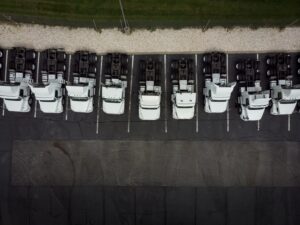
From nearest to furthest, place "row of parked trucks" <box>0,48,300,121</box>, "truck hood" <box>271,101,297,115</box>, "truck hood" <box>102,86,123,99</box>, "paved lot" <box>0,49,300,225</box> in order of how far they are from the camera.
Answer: "truck hood" <box>102,86,123,99</box> → "row of parked trucks" <box>0,48,300,121</box> → "truck hood" <box>271,101,297,115</box> → "paved lot" <box>0,49,300,225</box>

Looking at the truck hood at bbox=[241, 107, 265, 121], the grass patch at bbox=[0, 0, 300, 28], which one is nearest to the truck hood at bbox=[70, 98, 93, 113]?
the grass patch at bbox=[0, 0, 300, 28]

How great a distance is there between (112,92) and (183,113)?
330cm

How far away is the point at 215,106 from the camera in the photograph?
15945mm

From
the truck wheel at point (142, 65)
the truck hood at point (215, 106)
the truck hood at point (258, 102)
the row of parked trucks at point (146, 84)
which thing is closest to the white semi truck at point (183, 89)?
the row of parked trucks at point (146, 84)

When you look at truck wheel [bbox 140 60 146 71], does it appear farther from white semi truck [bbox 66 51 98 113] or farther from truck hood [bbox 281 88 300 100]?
truck hood [bbox 281 88 300 100]

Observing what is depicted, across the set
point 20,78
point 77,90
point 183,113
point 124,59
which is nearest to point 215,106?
point 183,113

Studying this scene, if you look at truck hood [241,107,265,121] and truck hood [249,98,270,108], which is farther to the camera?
truck hood [241,107,265,121]

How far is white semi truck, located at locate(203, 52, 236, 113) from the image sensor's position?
613 inches

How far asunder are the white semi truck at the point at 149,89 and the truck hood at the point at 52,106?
146 inches

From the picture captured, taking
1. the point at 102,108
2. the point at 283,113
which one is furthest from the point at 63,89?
the point at 283,113

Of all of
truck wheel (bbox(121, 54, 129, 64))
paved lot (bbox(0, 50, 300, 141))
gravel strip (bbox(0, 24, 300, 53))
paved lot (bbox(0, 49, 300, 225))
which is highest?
gravel strip (bbox(0, 24, 300, 53))

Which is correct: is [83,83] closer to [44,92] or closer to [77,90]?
[77,90]

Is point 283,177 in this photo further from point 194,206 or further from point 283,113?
point 194,206

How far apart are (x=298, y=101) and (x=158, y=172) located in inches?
288
